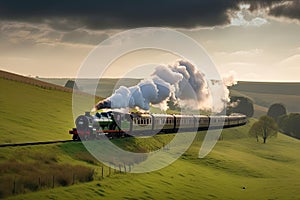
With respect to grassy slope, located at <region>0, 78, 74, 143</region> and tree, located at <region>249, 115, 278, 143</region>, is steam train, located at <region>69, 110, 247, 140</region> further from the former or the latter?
tree, located at <region>249, 115, 278, 143</region>

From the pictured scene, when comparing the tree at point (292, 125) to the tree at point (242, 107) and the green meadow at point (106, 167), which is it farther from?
the green meadow at point (106, 167)

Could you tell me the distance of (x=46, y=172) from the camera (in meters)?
32.8

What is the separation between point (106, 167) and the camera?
40406 mm

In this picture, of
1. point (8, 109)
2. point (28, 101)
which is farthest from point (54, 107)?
point (8, 109)

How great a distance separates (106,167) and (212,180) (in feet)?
47.2

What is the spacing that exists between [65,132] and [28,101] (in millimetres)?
18951

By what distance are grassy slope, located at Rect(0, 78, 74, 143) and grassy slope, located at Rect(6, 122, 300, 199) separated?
1419 cm

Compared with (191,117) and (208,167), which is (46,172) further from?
(191,117)

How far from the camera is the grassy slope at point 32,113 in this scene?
160 feet

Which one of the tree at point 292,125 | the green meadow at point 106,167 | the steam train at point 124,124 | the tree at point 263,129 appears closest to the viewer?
the green meadow at point 106,167

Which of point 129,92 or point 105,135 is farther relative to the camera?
point 129,92

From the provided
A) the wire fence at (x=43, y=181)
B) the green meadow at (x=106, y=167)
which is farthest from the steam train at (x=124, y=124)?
the wire fence at (x=43, y=181)

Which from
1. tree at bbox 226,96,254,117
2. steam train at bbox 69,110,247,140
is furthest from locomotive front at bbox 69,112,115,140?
tree at bbox 226,96,254,117

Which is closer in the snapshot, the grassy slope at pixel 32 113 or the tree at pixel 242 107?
the grassy slope at pixel 32 113
